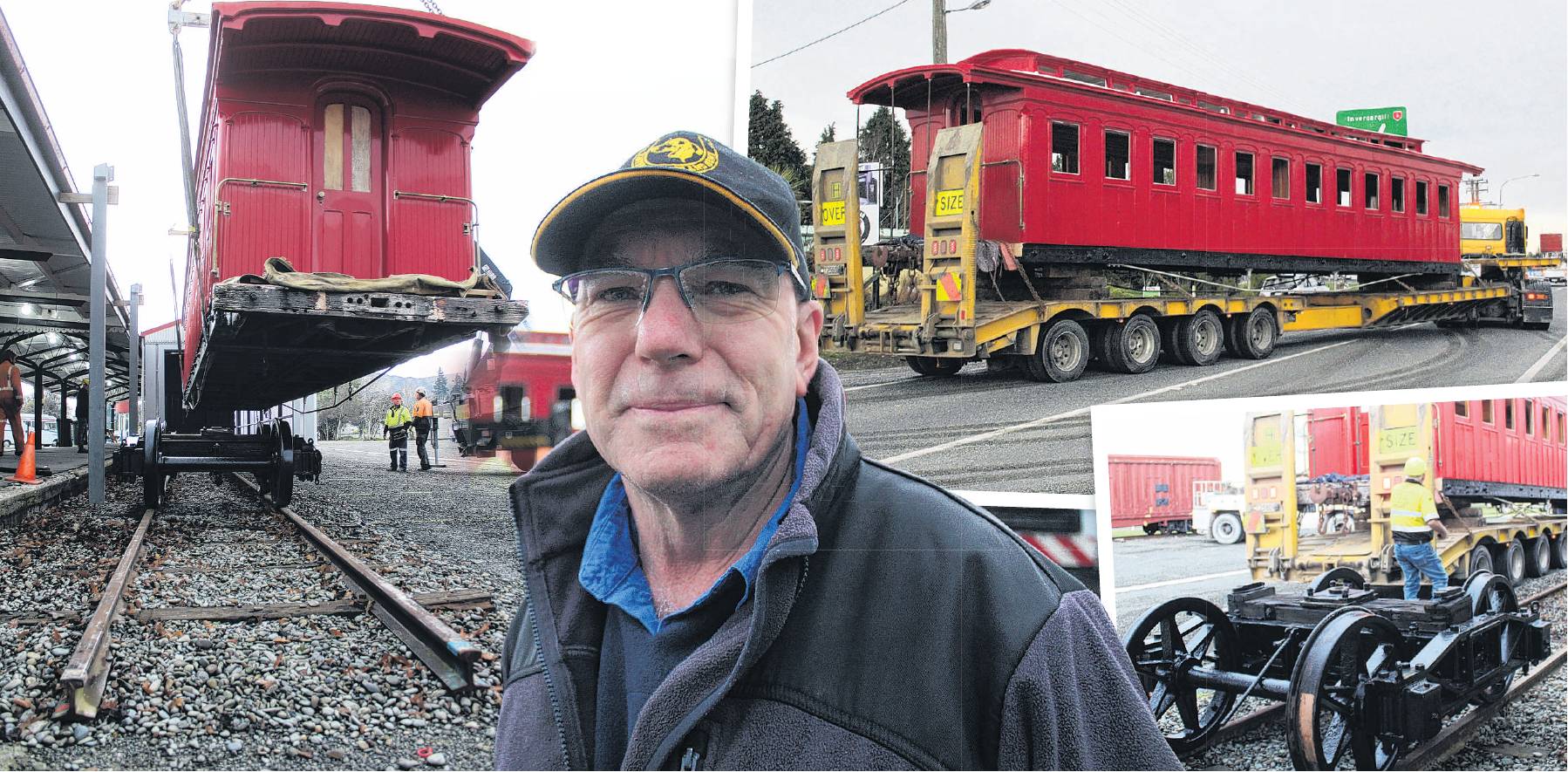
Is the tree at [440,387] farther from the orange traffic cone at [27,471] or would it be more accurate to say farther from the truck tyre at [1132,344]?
the orange traffic cone at [27,471]

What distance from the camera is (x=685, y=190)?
55.0 inches

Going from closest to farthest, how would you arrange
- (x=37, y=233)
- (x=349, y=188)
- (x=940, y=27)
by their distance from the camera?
(x=940, y=27) → (x=349, y=188) → (x=37, y=233)

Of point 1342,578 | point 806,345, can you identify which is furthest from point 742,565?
point 1342,578

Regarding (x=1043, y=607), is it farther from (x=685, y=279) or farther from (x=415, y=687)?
(x=415, y=687)

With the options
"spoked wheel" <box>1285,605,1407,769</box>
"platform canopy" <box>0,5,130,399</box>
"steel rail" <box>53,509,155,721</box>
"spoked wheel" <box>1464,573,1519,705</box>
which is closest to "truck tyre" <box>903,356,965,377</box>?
"spoked wheel" <box>1285,605,1407,769</box>

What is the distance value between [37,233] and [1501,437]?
439cm

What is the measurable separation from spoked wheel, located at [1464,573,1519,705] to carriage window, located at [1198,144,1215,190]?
119 centimetres

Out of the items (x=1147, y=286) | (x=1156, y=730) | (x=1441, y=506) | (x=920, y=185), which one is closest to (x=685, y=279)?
(x=1156, y=730)

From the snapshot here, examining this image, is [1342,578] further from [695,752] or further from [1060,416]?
[695,752]

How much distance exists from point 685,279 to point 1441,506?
6.75 feet

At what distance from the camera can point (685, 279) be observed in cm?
147

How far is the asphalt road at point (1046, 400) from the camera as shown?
2443 mm

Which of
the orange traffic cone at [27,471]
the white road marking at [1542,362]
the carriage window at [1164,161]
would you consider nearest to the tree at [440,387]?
the carriage window at [1164,161]

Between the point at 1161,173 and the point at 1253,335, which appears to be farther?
the point at 1253,335
